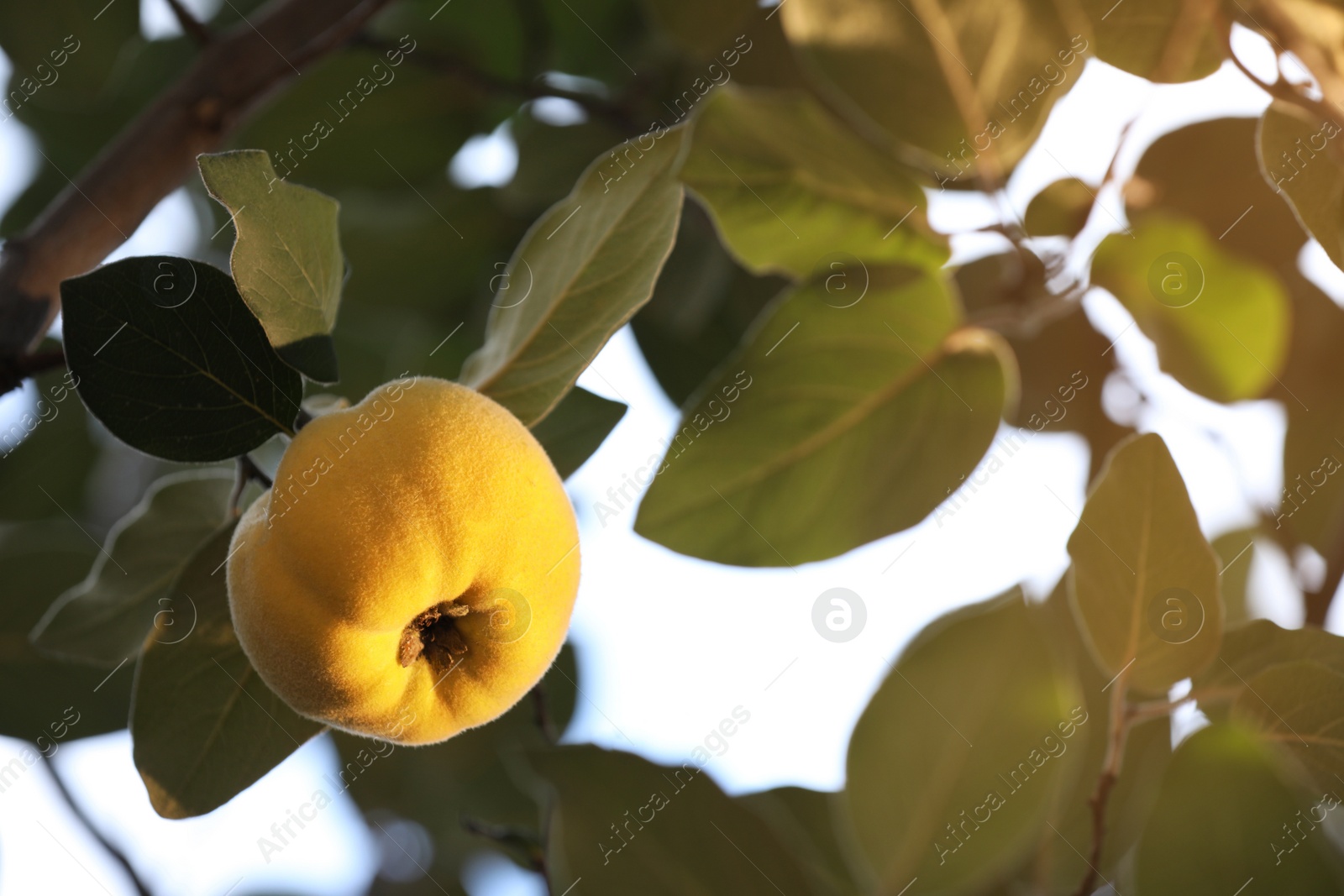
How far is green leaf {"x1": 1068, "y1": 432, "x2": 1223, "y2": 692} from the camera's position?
36.8 inches

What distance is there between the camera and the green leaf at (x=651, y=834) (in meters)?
0.87

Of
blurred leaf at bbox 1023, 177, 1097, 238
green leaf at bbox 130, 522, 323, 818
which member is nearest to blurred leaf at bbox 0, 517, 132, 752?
green leaf at bbox 130, 522, 323, 818

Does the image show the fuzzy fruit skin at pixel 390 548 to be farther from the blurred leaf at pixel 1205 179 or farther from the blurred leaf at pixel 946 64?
the blurred leaf at pixel 1205 179

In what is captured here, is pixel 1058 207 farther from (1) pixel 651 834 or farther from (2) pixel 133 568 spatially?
(2) pixel 133 568

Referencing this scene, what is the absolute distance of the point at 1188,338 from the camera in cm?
135

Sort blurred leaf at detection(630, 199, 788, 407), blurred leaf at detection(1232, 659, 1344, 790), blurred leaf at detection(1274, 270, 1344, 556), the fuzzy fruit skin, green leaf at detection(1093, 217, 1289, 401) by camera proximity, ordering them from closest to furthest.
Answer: the fuzzy fruit skin, blurred leaf at detection(1232, 659, 1344, 790), green leaf at detection(1093, 217, 1289, 401), blurred leaf at detection(1274, 270, 1344, 556), blurred leaf at detection(630, 199, 788, 407)

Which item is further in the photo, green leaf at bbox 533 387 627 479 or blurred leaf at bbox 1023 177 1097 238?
blurred leaf at bbox 1023 177 1097 238

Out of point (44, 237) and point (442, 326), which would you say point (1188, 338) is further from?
point (44, 237)

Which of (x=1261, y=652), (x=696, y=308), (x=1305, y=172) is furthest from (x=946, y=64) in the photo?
(x=1261, y=652)

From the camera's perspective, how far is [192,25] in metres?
1.06

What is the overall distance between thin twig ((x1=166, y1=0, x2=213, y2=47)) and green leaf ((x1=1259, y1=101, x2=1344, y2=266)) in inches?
42.2

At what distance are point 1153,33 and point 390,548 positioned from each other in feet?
3.12

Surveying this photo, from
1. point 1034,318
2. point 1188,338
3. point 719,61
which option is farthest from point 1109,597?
point 719,61

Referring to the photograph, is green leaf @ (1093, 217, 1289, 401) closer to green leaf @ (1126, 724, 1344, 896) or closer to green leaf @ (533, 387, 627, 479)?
green leaf @ (1126, 724, 1344, 896)
